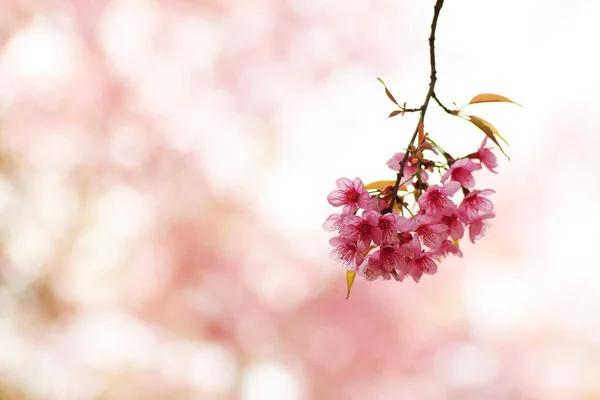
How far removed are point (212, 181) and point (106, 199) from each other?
69 centimetres

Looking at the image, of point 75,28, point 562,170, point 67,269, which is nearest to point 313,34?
point 75,28

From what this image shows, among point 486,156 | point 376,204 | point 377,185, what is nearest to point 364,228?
point 376,204

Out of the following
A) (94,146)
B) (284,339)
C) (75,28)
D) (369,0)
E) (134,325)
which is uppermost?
(369,0)

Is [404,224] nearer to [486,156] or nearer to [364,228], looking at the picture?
[364,228]

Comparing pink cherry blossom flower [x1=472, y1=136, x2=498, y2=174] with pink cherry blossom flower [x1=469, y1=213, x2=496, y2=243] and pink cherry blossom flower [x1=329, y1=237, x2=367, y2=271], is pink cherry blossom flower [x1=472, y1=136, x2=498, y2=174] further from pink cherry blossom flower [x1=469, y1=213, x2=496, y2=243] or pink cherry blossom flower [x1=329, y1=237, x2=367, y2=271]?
pink cherry blossom flower [x1=329, y1=237, x2=367, y2=271]

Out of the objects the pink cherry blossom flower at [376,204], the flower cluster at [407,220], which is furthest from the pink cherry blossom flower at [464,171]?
the pink cherry blossom flower at [376,204]

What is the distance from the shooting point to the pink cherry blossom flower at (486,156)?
0.88 m

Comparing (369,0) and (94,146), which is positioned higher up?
(369,0)

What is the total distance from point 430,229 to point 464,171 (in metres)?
0.10

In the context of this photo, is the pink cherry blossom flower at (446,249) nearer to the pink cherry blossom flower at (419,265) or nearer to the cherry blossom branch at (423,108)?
the pink cherry blossom flower at (419,265)

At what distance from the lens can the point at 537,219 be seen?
3.92m

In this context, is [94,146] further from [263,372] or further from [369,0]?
[369,0]

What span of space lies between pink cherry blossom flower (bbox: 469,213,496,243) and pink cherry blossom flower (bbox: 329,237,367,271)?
0.17 m

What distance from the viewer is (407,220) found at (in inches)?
29.0
